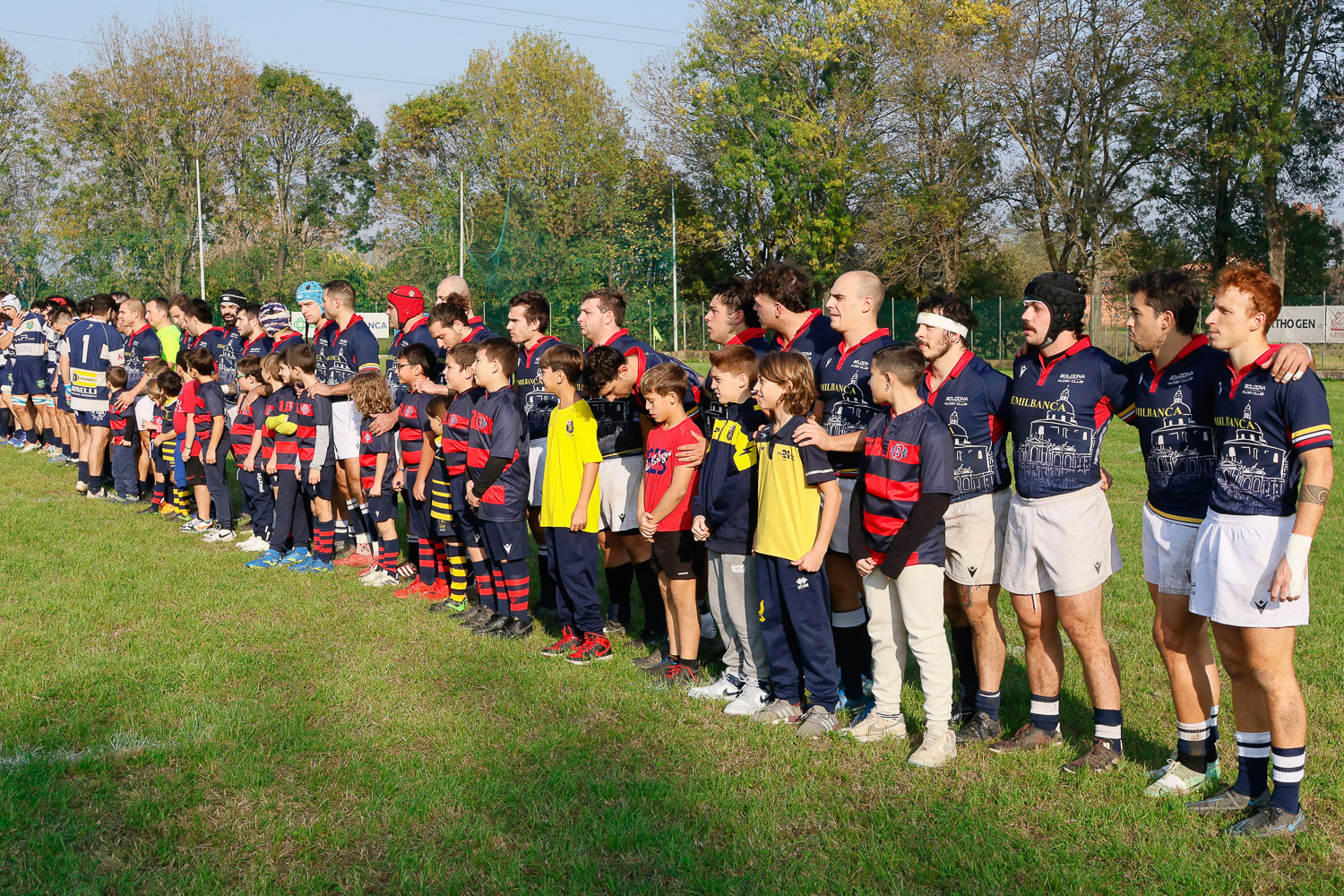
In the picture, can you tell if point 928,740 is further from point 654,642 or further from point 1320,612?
point 1320,612

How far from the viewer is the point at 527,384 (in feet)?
21.5

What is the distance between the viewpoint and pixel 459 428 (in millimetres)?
6359

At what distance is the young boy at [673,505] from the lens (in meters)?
5.13

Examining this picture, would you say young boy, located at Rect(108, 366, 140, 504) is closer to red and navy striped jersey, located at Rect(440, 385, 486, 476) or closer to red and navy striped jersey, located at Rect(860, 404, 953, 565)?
red and navy striped jersey, located at Rect(440, 385, 486, 476)

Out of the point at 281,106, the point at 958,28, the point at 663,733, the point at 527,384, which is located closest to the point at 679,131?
the point at 958,28

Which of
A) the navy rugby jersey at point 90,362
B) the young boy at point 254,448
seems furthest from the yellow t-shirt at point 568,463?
the navy rugby jersey at point 90,362

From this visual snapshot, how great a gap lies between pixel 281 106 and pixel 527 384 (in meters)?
43.4

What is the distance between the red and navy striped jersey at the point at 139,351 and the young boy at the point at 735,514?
7871 mm

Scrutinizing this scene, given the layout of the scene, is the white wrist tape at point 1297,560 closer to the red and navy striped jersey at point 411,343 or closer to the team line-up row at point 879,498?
the team line-up row at point 879,498

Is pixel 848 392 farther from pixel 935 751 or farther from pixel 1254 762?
pixel 1254 762

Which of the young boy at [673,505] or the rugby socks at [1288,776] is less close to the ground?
the young boy at [673,505]

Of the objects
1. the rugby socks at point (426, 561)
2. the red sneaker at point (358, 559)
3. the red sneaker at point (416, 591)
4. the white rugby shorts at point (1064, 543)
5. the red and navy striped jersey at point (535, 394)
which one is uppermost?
the red and navy striped jersey at point (535, 394)

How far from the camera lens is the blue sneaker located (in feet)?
25.5

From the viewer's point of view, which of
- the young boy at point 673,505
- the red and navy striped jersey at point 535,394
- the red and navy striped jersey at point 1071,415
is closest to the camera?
the red and navy striped jersey at point 1071,415
